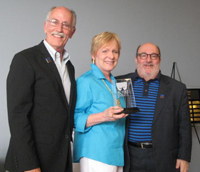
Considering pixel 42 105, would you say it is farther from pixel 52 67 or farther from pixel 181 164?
pixel 181 164

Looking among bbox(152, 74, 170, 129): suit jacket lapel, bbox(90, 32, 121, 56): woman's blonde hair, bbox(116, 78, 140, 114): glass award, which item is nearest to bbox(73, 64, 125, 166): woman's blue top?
bbox(116, 78, 140, 114): glass award

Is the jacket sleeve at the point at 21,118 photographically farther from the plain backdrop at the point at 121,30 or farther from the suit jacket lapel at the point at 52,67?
the plain backdrop at the point at 121,30

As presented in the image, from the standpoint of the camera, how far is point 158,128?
2027mm

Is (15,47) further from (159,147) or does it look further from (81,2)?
(159,147)

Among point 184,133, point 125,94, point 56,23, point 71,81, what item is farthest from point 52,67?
point 184,133

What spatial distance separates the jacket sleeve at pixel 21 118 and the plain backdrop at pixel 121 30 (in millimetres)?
2033

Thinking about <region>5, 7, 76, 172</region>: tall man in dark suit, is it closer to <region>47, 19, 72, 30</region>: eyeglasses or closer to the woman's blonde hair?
<region>47, 19, 72, 30</region>: eyeglasses

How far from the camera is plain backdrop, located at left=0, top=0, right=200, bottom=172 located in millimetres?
3301

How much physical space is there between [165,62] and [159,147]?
2.18m

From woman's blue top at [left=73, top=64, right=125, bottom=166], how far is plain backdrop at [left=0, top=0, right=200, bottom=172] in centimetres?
179

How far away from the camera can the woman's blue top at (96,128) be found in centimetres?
168

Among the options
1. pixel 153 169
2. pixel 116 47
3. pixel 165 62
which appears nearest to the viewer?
pixel 116 47

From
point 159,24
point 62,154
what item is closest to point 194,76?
point 159,24

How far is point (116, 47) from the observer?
6.19 feet
